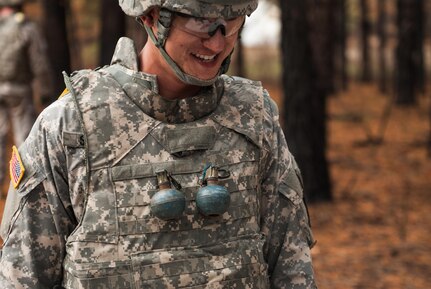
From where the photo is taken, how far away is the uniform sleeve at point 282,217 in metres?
2.71

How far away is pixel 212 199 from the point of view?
2.47 metres

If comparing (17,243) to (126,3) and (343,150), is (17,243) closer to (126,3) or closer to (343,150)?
(126,3)

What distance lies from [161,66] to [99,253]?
57 cm

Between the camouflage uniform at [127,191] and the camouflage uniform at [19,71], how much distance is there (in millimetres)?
6419

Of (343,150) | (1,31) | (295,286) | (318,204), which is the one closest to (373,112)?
(343,150)

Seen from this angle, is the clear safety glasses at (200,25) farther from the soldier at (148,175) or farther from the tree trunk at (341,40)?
the tree trunk at (341,40)

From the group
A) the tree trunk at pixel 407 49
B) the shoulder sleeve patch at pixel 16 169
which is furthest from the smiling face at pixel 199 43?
the tree trunk at pixel 407 49

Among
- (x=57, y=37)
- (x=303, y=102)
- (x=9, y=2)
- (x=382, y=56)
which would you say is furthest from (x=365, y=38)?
(x=9, y=2)

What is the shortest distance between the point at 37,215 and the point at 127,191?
0.87 ft

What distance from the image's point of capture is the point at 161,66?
8.44ft

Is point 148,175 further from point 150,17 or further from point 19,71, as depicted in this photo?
point 19,71

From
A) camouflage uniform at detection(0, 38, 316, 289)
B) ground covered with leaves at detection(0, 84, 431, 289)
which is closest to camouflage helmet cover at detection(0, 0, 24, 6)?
ground covered with leaves at detection(0, 84, 431, 289)

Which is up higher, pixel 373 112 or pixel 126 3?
pixel 126 3

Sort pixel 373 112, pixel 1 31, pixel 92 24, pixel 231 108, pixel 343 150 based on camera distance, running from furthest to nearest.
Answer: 1. pixel 92 24
2. pixel 373 112
3. pixel 343 150
4. pixel 1 31
5. pixel 231 108
